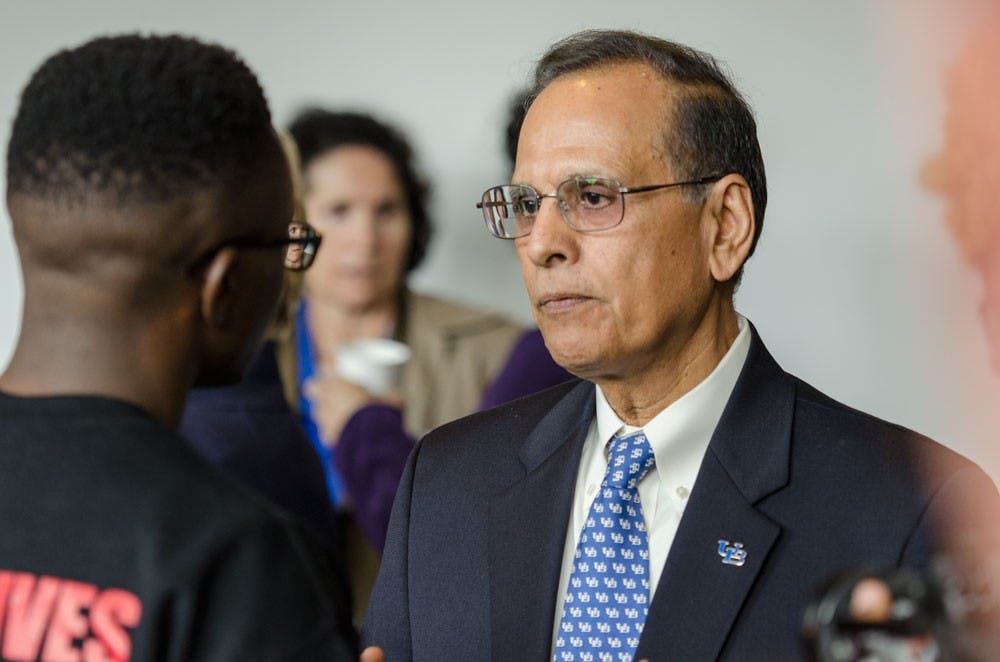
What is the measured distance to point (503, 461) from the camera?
2002 mm

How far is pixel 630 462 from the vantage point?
1.82m

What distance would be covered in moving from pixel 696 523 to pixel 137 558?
0.76 m

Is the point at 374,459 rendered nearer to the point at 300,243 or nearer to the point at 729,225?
the point at 729,225

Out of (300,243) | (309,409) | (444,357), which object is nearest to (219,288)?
(300,243)

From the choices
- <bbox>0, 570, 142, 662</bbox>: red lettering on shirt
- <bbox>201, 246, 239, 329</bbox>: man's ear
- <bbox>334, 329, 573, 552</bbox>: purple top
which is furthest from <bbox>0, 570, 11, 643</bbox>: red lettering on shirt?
<bbox>334, 329, 573, 552</bbox>: purple top

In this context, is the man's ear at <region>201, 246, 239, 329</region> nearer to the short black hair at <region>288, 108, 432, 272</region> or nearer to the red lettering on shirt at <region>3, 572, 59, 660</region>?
the red lettering on shirt at <region>3, 572, 59, 660</region>

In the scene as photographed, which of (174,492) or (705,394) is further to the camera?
(705,394)

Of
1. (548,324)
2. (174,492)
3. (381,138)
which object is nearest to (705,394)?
(548,324)

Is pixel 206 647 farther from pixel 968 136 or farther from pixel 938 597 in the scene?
pixel 968 136

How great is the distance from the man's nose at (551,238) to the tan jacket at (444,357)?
179 centimetres

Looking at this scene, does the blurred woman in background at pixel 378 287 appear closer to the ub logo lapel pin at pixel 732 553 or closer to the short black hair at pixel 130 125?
the ub logo lapel pin at pixel 732 553

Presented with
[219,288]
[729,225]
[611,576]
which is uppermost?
[729,225]

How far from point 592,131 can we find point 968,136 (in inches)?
26.7

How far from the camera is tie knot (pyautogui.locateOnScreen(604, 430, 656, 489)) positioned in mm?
1813
